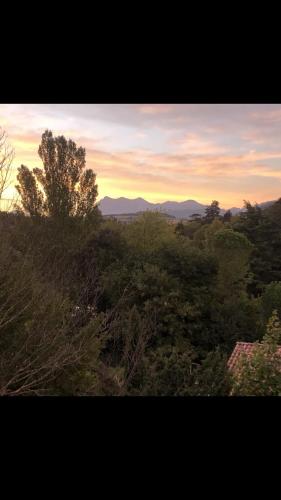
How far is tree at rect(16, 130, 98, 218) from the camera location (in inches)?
659

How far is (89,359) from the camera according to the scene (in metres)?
5.66

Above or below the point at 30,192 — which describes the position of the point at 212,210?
below

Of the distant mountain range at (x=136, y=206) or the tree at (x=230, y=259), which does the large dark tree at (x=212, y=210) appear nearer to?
the distant mountain range at (x=136, y=206)

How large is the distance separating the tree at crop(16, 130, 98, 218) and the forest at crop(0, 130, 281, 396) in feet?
0.14

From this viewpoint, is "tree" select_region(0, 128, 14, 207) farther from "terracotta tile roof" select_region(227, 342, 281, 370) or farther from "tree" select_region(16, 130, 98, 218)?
"tree" select_region(16, 130, 98, 218)

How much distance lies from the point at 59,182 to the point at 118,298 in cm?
626

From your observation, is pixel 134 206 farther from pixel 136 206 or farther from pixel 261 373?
pixel 261 373

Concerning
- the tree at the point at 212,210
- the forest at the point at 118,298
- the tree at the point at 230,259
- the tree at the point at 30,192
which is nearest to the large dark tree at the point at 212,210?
the tree at the point at 212,210

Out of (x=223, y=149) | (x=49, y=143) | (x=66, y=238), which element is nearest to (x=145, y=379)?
(x=66, y=238)

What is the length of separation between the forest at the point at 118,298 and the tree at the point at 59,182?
0.04 m

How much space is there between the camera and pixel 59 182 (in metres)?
17.5

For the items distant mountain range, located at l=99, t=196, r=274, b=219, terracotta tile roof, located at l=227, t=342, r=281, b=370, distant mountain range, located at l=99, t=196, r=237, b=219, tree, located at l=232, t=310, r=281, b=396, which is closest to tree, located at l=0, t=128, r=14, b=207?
tree, located at l=232, t=310, r=281, b=396

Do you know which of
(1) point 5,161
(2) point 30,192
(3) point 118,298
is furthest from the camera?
(2) point 30,192

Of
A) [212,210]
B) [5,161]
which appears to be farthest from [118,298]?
[212,210]
